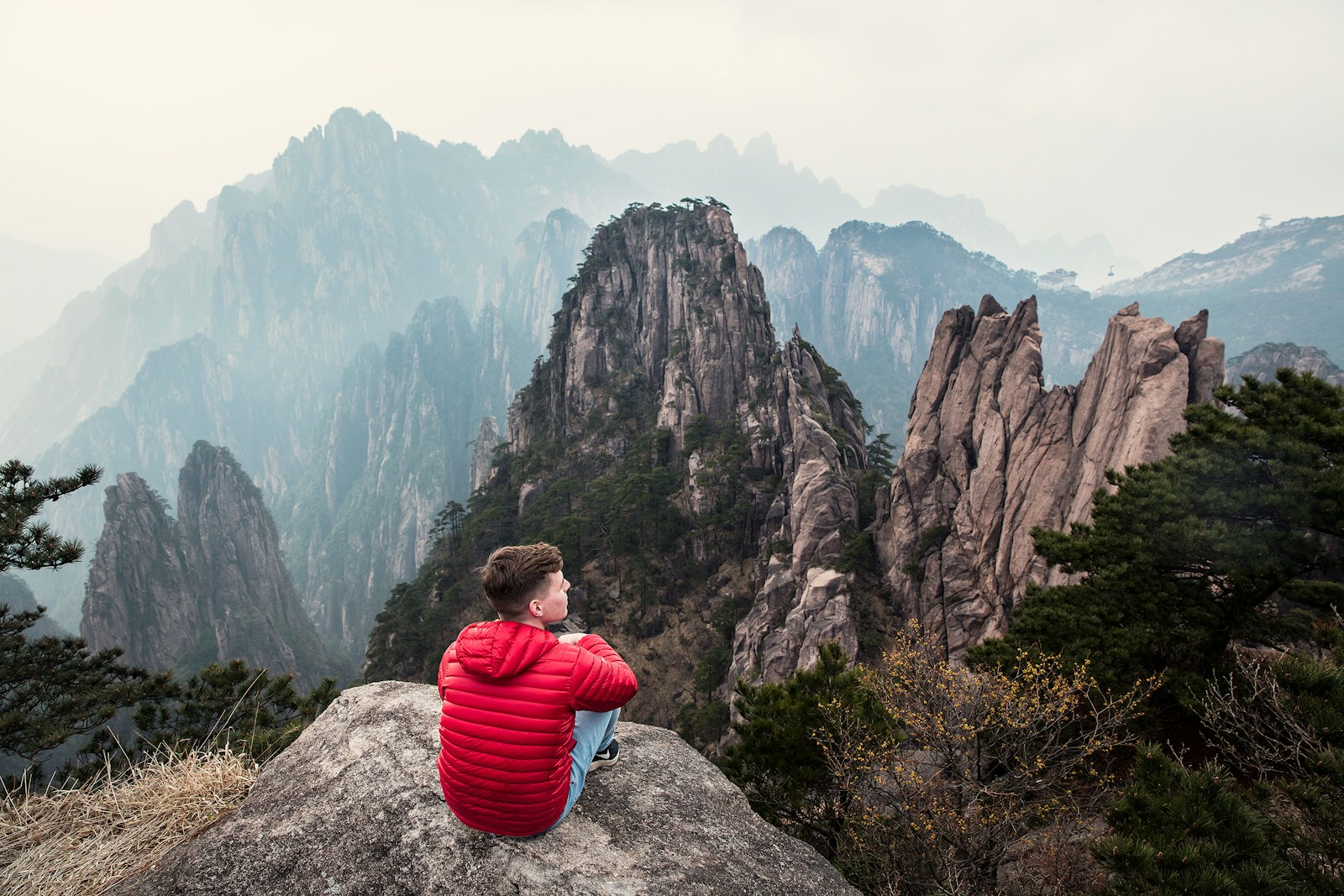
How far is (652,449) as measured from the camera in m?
54.3

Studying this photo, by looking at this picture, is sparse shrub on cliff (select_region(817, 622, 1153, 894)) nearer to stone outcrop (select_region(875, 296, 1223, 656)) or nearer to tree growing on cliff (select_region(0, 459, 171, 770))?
stone outcrop (select_region(875, 296, 1223, 656))

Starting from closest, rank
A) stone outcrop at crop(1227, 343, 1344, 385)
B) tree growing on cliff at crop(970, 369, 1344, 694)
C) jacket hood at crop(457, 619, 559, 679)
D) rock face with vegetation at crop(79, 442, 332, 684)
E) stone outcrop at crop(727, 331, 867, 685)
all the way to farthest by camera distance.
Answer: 1. jacket hood at crop(457, 619, 559, 679)
2. tree growing on cliff at crop(970, 369, 1344, 694)
3. stone outcrop at crop(727, 331, 867, 685)
4. stone outcrop at crop(1227, 343, 1344, 385)
5. rock face with vegetation at crop(79, 442, 332, 684)

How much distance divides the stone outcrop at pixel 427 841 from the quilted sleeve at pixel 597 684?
3.78 feet

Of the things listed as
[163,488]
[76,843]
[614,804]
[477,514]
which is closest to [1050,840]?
[614,804]

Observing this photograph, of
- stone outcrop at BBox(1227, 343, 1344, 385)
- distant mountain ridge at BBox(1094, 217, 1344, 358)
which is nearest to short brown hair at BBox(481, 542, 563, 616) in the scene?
stone outcrop at BBox(1227, 343, 1344, 385)

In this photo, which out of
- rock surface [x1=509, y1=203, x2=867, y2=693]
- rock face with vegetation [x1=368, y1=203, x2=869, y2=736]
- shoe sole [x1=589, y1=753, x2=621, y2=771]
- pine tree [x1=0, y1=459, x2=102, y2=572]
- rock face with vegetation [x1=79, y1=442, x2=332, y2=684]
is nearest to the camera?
shoe sole [x1=589, y1=753, x2=621, y2=771]

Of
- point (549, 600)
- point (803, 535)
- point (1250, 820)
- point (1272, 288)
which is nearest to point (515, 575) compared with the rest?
point (549, 600)

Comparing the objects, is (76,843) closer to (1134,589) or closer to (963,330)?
(1134,589)

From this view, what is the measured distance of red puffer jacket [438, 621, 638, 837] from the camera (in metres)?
3.44

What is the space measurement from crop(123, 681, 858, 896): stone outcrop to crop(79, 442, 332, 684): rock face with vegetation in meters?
92.2

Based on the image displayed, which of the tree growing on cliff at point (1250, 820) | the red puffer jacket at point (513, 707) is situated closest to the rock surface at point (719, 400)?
the tree growing on cliff at point (1250, 820)

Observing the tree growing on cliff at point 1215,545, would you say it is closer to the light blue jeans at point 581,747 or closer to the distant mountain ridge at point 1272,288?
the light blue jeans at point 581,747

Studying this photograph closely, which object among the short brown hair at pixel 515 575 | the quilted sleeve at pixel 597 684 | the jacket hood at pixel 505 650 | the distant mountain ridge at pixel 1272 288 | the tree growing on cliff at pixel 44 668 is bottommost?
the tree growing on cliff at pixel 44 668

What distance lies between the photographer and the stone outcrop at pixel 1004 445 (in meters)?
17.9
